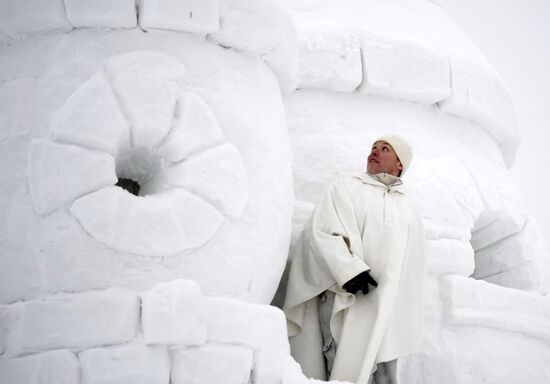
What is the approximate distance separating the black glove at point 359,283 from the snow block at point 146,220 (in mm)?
844

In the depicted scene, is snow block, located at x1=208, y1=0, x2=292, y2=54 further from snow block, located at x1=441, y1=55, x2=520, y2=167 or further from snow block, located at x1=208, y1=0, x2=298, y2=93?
snow block, located at x1=441, y1=55, x2=520, y2=167

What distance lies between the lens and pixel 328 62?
4078 millimetres

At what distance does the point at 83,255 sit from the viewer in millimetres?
2414

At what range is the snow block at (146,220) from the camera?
2439mm

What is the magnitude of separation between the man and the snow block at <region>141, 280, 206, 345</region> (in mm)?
949

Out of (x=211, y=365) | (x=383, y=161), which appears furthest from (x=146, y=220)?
(x=383, y=161)

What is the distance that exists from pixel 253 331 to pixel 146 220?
59 cm

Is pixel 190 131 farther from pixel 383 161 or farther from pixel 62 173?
pixel 383 161

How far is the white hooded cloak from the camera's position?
10.3 ft

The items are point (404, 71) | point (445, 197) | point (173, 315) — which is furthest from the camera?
point (404, 71)

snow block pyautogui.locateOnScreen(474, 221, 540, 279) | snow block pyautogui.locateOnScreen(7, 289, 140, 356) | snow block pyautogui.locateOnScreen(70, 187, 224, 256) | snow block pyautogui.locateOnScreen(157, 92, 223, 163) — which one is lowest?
snow block pyautogui.locateOnScreen(474, 221, 540, 279)

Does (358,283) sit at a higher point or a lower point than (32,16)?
lower

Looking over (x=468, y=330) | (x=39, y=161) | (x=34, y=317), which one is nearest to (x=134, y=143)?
(x=39, y=161)

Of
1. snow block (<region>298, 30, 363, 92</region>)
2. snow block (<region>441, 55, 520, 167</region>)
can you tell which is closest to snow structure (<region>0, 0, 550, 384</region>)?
snow block (<region>298, 30, 363, 92</region>)
